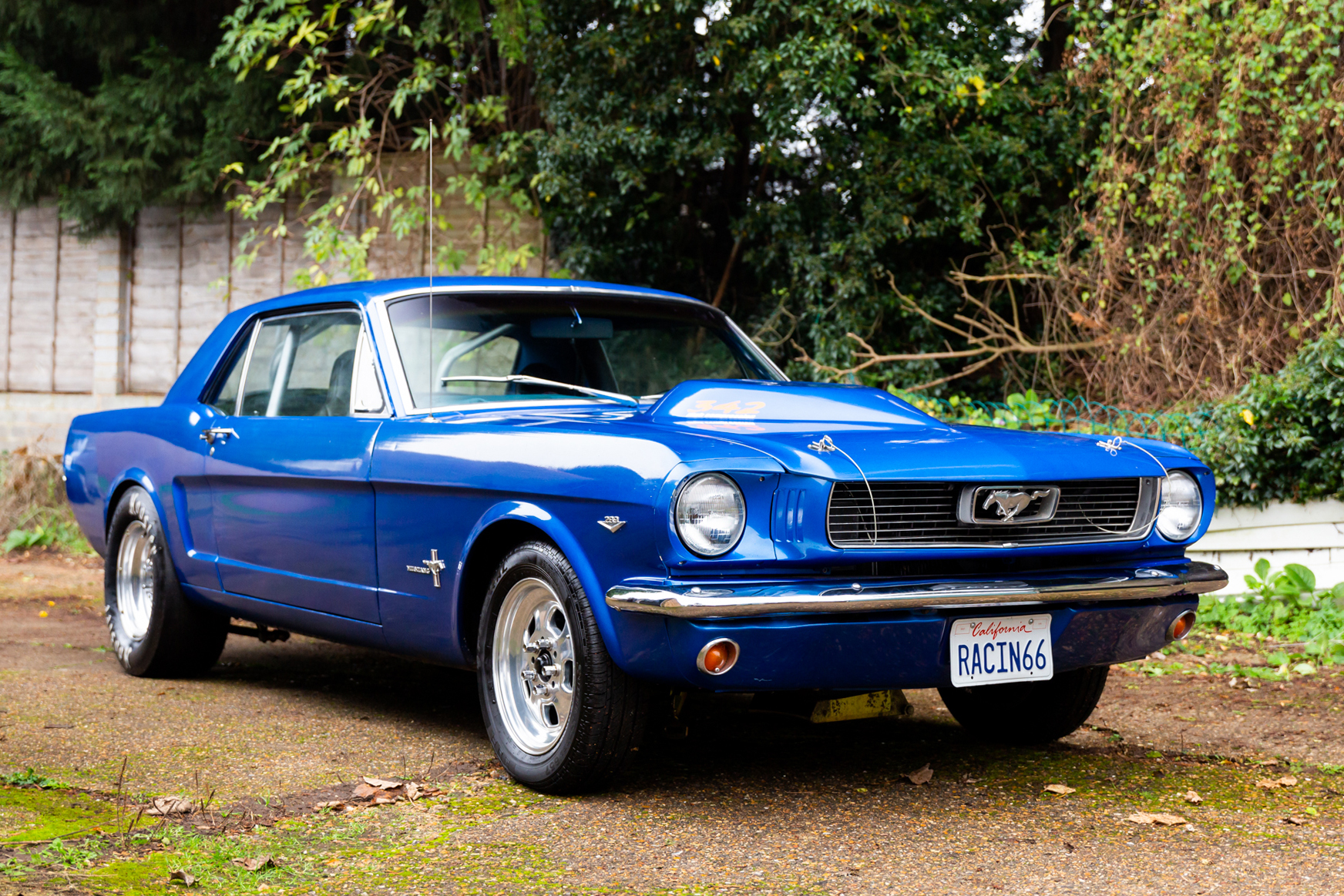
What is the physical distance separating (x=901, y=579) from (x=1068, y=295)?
20.2 feet

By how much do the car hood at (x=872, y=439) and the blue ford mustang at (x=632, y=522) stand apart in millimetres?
13

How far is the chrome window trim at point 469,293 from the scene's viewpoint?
4.59 metres

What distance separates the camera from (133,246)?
13297 millimetres

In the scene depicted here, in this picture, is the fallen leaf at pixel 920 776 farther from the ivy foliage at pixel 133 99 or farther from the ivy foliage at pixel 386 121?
the ivy foliage at pixel 133 99

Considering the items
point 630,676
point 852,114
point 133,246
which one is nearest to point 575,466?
point 630,676

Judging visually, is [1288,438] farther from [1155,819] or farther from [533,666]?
[533,666]

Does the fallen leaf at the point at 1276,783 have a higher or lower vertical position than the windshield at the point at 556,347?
lower

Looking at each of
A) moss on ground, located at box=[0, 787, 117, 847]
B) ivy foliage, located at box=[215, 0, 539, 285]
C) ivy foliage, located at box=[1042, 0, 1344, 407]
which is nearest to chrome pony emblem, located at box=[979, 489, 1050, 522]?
moss on ground, located at box=[0, 787, 117, 847]

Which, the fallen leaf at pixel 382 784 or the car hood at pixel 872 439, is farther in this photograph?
the fallen leaf at pixel 382 784

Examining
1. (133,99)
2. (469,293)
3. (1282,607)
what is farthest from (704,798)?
(133,99)

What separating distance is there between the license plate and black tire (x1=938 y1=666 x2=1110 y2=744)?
68 cm

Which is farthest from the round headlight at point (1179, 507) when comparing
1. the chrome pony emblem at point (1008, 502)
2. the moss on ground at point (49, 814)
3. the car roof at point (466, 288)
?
the moss on ground at point (49, 814)

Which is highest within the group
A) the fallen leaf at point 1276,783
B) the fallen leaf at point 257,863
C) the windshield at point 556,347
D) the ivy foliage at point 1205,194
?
the ivy foliage at point 1205,194

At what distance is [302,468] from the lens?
4.82 m
